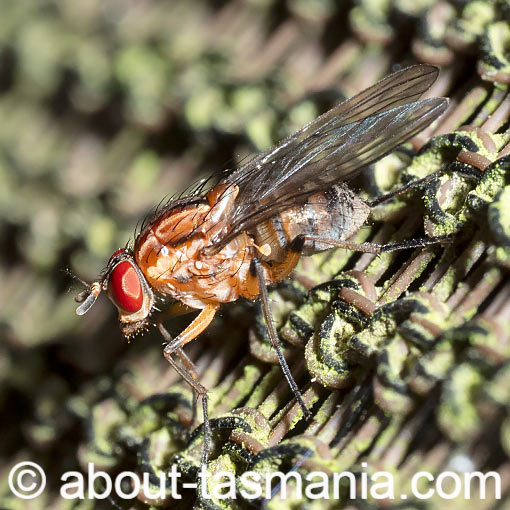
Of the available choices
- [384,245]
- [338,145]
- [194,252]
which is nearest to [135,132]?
[194,252]

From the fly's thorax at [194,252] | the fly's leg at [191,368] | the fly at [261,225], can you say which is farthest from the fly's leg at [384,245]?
the fly's leg at [191,368]

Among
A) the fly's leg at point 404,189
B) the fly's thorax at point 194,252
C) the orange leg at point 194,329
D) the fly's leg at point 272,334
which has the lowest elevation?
the fly's leg at point 272,334

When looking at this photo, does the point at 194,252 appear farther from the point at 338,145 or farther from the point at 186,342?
the point at 338,145

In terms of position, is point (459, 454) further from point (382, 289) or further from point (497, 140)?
point (497, 140)

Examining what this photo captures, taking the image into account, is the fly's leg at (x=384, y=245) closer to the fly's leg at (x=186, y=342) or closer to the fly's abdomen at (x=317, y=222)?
the fly's abdomen at (x=317, y=222)

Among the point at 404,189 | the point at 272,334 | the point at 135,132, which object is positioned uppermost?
the point at 135,132

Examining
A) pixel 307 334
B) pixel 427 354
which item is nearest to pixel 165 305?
pixel 307 334

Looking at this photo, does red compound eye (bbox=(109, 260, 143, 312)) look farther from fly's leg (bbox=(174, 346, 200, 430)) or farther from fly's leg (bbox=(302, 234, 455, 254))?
fly's leg (bbox=(302, 234, 455, 254))
